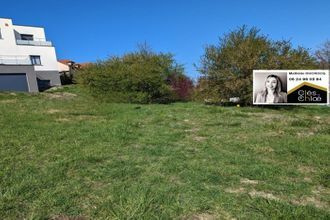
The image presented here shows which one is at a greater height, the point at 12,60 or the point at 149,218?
the point at 12,60

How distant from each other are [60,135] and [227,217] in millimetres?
4274

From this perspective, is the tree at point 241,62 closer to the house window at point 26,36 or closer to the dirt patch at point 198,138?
the dirt patch at point 198,138

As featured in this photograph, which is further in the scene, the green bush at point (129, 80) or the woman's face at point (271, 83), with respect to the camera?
the green bush at point (129, 80)

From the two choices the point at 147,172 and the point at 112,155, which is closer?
the point at 147,172

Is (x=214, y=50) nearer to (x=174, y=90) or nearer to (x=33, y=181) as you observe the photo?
(x=174, y=90)

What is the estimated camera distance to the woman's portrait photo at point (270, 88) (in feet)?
32.6

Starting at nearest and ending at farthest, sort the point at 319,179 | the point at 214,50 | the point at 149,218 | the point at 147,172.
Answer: the point at 149,218 < the point at 319,179 < the point at 147,172 < the point at 214,50

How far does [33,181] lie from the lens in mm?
3240

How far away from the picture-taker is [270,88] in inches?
408

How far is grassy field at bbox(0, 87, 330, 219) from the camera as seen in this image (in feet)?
8.65

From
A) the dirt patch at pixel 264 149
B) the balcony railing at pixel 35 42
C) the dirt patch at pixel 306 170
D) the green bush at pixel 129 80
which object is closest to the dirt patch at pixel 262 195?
the dirt patch at pixel 306 170

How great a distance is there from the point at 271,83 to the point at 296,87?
93 cm

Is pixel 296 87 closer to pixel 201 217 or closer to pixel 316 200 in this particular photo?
pixel 316 200

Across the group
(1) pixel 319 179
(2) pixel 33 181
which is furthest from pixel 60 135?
(1) pixel 319 179
